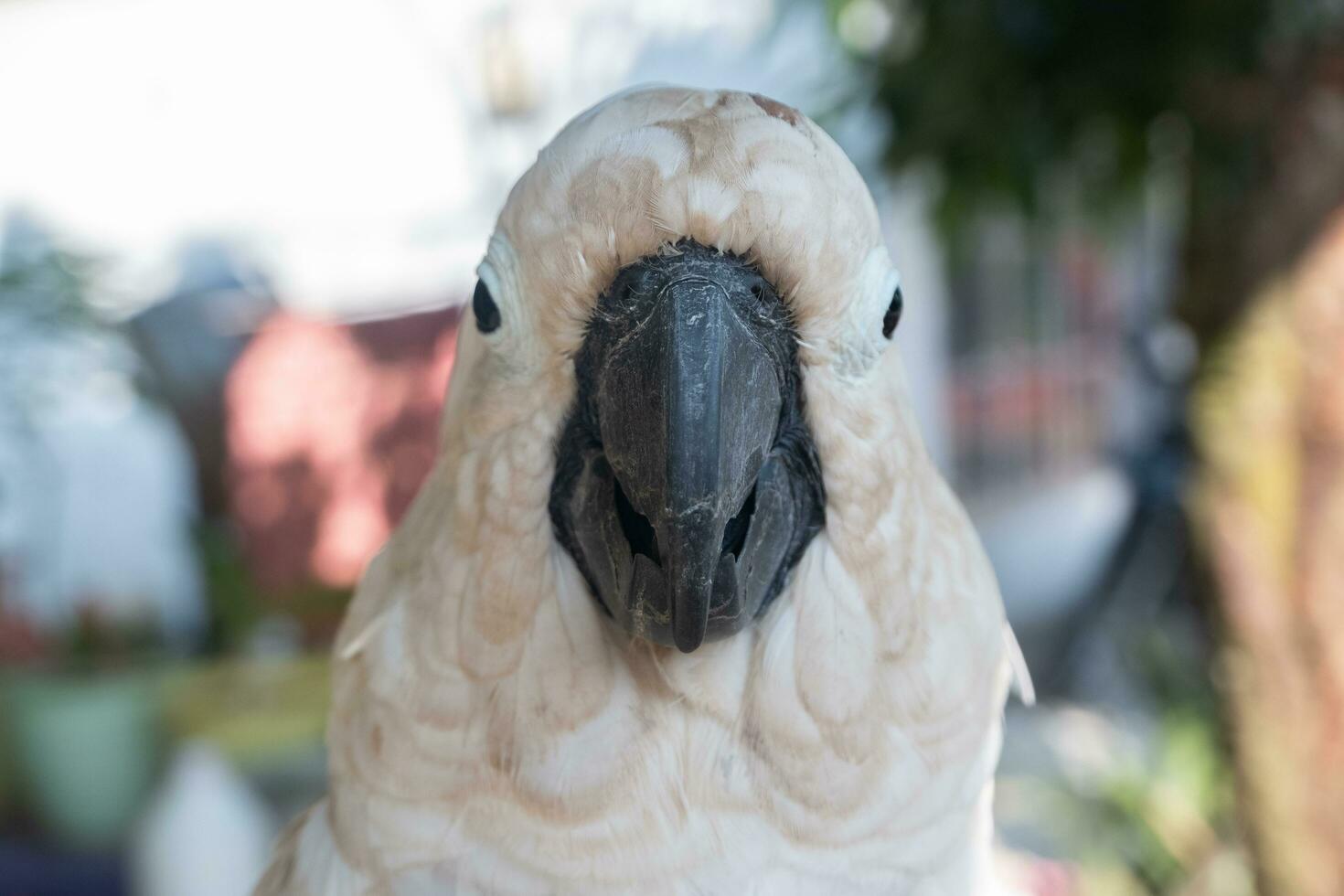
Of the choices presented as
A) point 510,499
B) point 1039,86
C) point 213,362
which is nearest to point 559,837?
point 510,499

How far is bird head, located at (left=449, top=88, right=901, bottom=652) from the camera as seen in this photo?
564 mm

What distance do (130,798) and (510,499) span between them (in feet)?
8.37

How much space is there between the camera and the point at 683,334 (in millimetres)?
565

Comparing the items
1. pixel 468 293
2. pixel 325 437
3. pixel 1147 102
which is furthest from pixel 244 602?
pixel 1147 102

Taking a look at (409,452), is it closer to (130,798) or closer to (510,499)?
(130,798)

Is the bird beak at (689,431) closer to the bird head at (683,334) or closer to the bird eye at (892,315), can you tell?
the bird head at (683,334)

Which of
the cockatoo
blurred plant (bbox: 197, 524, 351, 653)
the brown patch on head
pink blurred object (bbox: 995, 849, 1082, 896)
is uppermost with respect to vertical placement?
the brown patch on head

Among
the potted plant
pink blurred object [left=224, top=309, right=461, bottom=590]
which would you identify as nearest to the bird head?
the potted plant

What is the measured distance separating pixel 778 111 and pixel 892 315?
16cm

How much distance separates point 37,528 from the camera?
343 cm

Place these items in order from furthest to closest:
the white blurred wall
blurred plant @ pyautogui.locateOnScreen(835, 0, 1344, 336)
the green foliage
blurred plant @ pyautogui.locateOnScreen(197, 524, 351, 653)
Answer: the white blurred wall → blurred plant @ pyautogui.locateOnScreen(197, 524, 351, 653) → the green foliage → blurred plant @ pyautogui.locateOnScreen(835, 0, 1344, 336)

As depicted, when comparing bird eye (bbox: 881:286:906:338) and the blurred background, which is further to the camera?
the blurred background

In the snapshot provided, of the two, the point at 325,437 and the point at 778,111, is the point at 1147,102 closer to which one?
the point at 778,111

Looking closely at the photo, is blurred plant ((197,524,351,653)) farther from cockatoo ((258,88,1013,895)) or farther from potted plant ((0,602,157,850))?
cockatoo ((258,88,1013,895))
